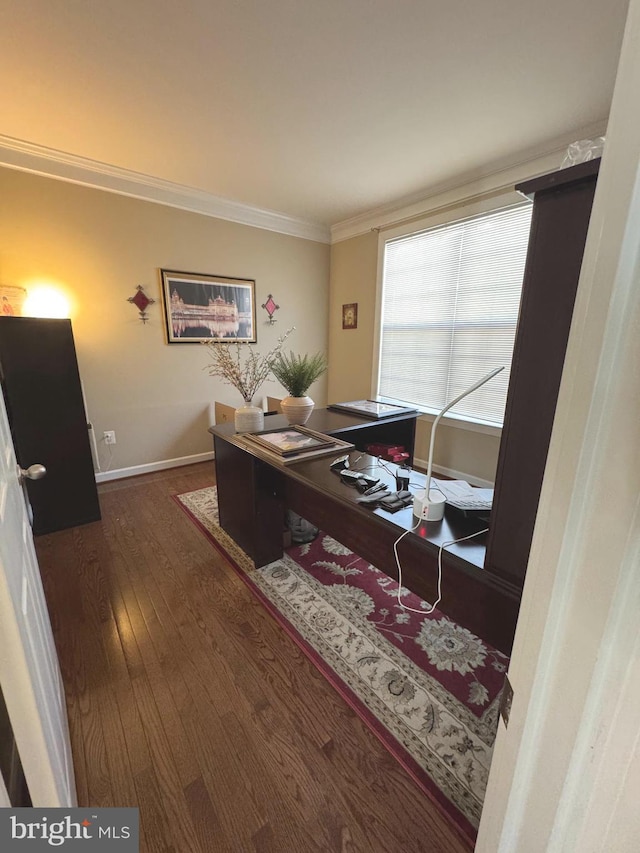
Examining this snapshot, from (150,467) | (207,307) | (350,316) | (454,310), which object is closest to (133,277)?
(207,307)

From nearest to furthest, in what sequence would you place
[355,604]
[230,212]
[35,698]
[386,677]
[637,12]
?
[637,12] < [35,698] < [386,677] < [355,604] < [230,212]

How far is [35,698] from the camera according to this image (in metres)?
0.67

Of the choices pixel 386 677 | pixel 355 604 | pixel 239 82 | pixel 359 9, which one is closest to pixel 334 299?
pixel 239 82

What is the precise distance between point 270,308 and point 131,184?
5.19 ft

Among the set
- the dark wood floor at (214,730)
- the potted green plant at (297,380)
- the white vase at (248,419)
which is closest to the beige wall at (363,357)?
the potted green plant at (297,380)

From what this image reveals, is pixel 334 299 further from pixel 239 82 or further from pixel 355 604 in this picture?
pixel 355 604

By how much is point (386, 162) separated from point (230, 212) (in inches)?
61.8

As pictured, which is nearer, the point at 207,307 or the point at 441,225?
the point at 441,225

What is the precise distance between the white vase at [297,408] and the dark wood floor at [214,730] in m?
0.95

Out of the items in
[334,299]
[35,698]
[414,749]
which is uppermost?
[334,299]

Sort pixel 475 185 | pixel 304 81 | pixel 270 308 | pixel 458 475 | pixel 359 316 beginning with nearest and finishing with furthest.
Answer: pixel 304 81
pixel 475 185
pixel 458 475
pixel 270 308
pixel 359 316

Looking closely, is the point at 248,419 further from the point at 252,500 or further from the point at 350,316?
the point at 350,316

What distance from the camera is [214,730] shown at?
119 centimetres

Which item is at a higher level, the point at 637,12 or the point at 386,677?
the point at 637,12
